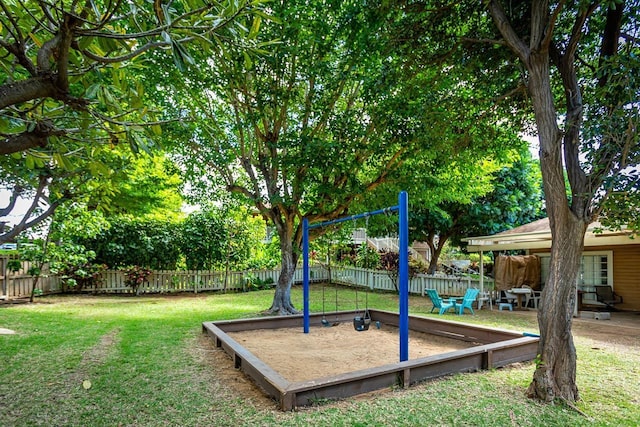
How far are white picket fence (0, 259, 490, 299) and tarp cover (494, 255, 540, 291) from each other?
143 cm

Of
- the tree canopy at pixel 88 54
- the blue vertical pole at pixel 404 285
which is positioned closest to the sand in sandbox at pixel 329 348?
the blue vertical pole at pixel 404 285

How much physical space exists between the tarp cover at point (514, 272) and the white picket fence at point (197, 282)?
4.69 feet

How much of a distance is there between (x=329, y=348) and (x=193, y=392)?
10.2 ft

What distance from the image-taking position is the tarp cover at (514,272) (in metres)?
12.9

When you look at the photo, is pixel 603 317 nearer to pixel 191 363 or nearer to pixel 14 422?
pixel 191 363

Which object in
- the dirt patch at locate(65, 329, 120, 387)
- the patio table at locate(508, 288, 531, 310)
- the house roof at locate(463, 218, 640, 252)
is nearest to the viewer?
the dirt patch at locate(65, 329, 120, 387)

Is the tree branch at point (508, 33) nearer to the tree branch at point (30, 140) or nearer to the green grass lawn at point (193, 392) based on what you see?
the green grass lawn at point (193, 392)

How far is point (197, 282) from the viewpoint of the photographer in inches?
623

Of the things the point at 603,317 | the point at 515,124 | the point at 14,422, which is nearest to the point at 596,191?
the point at 515,124

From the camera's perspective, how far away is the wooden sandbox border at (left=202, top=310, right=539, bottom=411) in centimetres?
415

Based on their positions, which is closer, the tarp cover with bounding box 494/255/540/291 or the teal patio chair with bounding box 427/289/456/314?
the teal patio chair with bounding box 427/289/456/314

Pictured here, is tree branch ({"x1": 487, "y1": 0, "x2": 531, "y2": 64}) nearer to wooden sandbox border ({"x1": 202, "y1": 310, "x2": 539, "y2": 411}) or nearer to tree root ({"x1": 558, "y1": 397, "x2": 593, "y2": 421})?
tree root ({"x1": 558, "y1": 397, "x2": 593, "y2": 421})

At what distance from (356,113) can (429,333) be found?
5372 mm

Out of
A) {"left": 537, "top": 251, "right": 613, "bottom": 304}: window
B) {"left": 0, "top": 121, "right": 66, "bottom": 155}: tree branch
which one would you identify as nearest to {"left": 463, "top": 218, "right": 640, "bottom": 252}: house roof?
{"left": 537, "top": 251, "right": 613, "bottom": 304}: window
